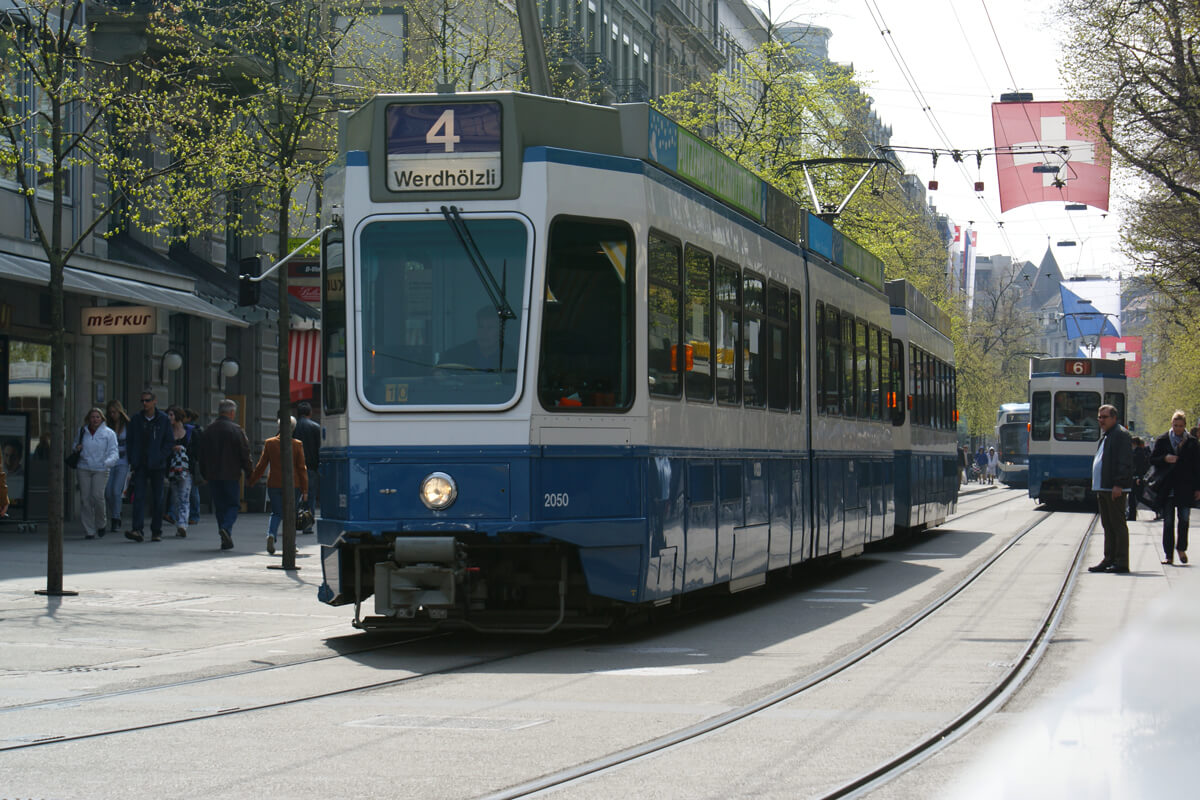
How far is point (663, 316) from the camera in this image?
11508 mm

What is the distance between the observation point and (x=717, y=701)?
880 centimetres

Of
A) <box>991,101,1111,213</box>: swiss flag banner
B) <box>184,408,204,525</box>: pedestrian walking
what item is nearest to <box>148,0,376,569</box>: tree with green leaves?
<box>184,408,204,525</box>: pedestrian walking

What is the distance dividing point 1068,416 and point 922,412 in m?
14.3

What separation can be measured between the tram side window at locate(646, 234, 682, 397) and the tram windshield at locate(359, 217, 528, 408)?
3.42 ft

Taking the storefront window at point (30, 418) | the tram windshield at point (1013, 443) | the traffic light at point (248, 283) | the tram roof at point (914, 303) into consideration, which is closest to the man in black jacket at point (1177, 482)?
the tram roof at point (914, 303)

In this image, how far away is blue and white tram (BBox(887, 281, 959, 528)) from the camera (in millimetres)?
22953

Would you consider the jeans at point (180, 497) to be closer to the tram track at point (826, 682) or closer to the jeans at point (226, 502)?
the jeans at point (226, 502)

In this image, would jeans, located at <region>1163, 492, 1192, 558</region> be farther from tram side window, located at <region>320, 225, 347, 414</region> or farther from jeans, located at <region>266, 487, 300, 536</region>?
tram side window, located at <region>320, 225, 347, 414</region>

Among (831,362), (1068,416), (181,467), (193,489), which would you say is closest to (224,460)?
(181,467)

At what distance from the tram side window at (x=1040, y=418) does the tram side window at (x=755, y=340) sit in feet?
82.0

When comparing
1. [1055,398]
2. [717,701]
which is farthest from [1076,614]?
[1055,398]

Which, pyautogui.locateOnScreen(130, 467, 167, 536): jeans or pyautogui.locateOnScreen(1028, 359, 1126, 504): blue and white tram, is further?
pyautogui.locateOnScreen(1028, 359, 1126, 504): blue and white tram

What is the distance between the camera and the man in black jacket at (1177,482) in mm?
20156

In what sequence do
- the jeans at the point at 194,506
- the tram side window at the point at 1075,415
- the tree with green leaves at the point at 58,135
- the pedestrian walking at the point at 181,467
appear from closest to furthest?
the tree with green leaves at the point at 58,135
the pedestrian walking at the point at 181,467
the jeans at the point at 194,506
the tram side window at the point at 1075,415
